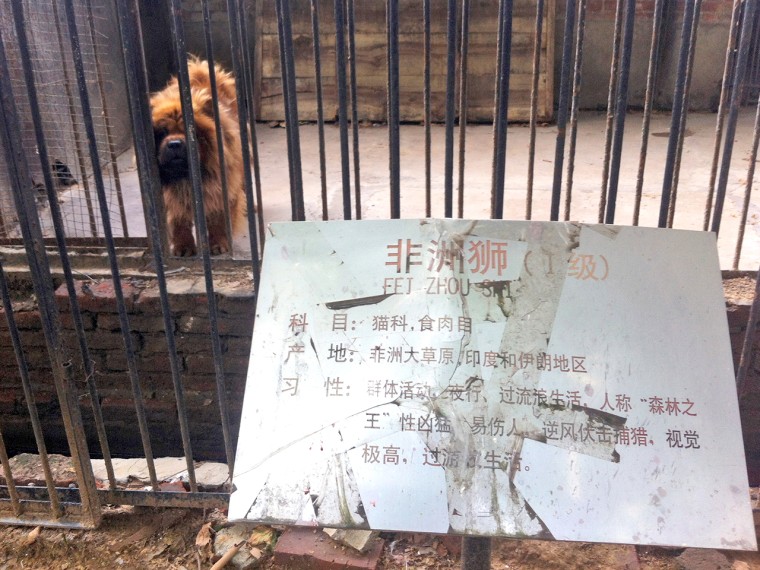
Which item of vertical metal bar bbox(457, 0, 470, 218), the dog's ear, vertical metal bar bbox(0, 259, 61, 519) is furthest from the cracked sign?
the dog's ear

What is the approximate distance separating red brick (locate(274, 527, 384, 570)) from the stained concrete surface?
7.08ft

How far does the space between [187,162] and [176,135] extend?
0.63ft

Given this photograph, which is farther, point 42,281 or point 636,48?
point 636,48

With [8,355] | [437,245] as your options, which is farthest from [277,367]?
[8,355]

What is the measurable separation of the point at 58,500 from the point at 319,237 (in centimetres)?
179

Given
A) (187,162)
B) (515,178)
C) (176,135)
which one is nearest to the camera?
(176,135)

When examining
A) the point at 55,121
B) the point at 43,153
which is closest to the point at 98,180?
the point at 43,153

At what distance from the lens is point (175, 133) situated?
3811mm

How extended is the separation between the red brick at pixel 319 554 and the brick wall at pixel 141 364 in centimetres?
104

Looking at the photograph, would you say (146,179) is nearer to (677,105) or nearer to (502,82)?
(502,82)

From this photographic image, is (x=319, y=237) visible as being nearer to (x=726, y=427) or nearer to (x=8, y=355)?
(x=726, y=427)

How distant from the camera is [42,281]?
7.11 ft

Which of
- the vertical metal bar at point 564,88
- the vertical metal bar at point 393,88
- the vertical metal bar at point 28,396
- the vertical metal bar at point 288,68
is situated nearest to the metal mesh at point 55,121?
the vertical metal bar at point 28,396

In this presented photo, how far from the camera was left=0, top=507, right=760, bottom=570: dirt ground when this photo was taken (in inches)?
90.4
